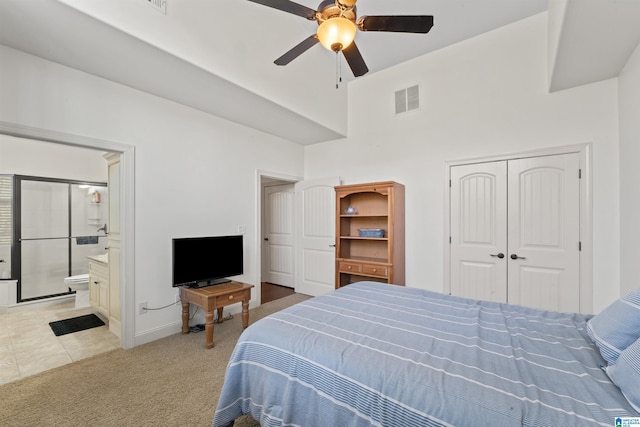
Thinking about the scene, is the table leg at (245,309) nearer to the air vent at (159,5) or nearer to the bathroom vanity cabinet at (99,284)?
the bathroom vanity cabinet at (99,284)

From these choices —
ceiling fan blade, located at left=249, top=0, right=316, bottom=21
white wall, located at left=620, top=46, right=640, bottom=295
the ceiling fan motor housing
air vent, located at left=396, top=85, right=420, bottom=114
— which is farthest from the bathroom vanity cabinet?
white wall, located at left=620, top=46, right=640, bottom=295

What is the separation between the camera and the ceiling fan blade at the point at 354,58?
207 cm

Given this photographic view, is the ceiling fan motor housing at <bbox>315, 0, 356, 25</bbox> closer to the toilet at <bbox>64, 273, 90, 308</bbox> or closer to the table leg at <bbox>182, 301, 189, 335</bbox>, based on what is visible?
the table leg at <bbox>182, 301, 189, 335</bbox>

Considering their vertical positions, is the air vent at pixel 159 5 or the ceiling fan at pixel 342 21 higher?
the air vent at pixel 159 5

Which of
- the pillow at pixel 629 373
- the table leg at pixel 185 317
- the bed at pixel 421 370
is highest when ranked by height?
the pillow at pixel 629 373

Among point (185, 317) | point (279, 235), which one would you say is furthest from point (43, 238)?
point (279, 235)

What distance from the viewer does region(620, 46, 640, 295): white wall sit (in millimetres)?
2252

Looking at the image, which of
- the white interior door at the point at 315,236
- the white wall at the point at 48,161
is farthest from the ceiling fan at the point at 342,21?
the white wall at the point at 48,161

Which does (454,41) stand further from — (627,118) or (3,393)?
(3,393)

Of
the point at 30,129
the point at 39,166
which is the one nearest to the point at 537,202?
the point at 30,129

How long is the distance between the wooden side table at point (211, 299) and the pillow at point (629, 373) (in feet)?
9.17

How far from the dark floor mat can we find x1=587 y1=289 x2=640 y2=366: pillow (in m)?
4.55

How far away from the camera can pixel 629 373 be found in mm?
929

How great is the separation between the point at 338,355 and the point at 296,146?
4.12m
